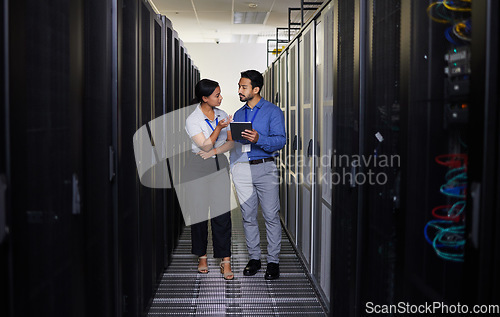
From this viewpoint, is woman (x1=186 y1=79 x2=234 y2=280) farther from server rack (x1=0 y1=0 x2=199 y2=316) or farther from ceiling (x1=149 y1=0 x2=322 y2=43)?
ceiling (x1=149 y1=0 x2=322 y2=43)

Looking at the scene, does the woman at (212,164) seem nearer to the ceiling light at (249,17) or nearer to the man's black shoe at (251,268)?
the man's black shoe at (251,268)

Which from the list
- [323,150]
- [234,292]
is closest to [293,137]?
[323,150]

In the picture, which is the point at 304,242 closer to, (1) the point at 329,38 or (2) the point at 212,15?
(1) the point at 329,38

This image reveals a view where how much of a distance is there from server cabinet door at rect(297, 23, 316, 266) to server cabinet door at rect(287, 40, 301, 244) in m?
0.22

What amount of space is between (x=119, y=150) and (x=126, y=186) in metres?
0.31

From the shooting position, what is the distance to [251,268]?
383 cm

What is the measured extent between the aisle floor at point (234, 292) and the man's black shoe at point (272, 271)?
0.04m

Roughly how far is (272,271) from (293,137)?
1413mm

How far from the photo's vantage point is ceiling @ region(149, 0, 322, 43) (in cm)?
841

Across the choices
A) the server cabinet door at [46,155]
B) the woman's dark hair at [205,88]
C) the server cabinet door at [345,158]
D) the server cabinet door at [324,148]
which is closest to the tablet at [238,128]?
the woman's dark hair at [205,88]

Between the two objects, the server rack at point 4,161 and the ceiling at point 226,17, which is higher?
the ceiling at point 226,17

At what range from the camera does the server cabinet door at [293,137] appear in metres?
4.35

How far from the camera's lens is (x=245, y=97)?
3699 mm

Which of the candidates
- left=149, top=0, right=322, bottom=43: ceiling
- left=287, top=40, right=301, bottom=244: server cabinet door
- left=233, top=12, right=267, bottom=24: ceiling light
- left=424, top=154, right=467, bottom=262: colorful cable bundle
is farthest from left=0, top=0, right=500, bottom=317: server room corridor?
left=233, top=12, right=267, bottom=24: ceiling light
